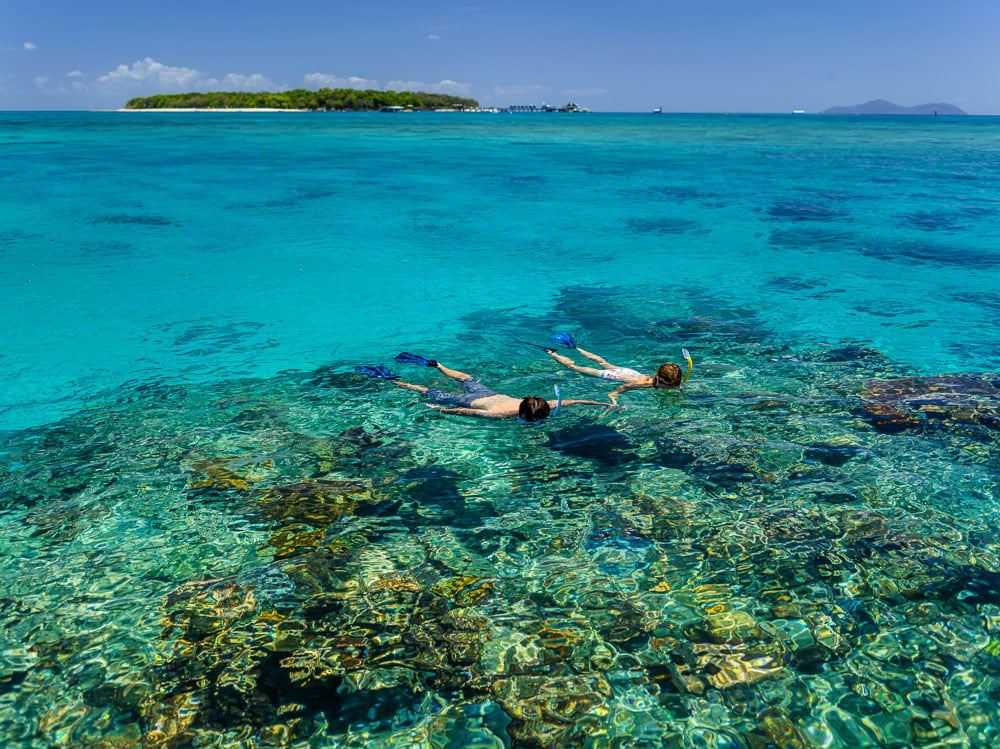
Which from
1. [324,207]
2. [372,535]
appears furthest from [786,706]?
[324,207]

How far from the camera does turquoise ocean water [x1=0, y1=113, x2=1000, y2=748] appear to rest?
4691 mm

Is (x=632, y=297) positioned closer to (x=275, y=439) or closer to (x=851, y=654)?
(x=275, y=439)

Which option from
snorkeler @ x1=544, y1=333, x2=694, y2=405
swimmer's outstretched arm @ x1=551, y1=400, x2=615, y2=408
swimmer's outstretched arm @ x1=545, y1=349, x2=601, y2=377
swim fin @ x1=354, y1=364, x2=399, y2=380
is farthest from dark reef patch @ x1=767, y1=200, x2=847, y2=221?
swim fin @ x1=354, y1=364, x2=399, y2=380

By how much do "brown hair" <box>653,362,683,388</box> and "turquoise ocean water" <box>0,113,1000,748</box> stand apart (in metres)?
0.46

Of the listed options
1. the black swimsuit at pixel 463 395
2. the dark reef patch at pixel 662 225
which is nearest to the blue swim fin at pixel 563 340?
the black swimsuit at pixel 463 395

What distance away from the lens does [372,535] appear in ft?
21.7

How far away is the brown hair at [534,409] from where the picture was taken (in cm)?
905

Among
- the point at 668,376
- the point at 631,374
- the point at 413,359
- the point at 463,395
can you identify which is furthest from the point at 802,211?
the point at 463,395

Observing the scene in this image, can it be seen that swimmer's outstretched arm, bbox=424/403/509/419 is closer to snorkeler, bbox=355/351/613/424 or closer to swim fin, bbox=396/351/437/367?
snorkeler, bbox=355/351/613/424

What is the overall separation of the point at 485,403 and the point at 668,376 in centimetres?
283

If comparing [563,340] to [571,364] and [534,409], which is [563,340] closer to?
[571,364]

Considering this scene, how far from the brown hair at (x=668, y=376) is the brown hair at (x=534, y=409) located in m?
2.07

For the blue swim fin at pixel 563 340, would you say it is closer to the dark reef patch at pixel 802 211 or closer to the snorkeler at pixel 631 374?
the snorkeler at pixel 631 374

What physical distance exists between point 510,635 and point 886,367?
9.72 m
